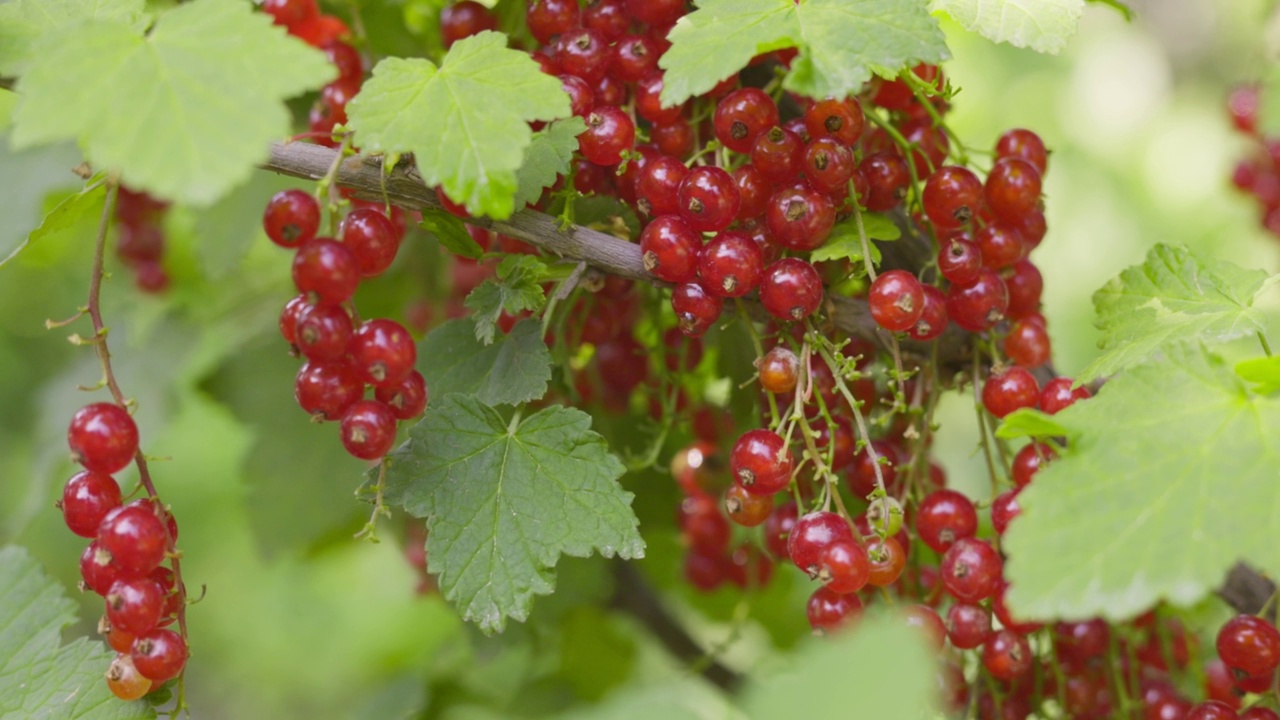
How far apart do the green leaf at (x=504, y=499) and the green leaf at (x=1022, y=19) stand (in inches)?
14.4

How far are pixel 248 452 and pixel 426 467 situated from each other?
0.57 metres

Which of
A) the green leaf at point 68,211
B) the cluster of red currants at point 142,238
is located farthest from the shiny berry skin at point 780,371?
the cluster of red currants at point 142,238

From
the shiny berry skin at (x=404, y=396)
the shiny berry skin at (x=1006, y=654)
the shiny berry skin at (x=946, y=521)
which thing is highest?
the shiny berry skin at (x=404, y=396)

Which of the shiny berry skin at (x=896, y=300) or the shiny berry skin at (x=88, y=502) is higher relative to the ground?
the shiny berry skin at (x=896, y=300)

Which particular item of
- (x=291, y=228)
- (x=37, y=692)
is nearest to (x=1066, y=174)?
(x=291, y=228)

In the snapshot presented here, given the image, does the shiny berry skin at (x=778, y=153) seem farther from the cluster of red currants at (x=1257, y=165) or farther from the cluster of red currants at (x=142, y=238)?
the cluster of red currants at (x=142, y=238)

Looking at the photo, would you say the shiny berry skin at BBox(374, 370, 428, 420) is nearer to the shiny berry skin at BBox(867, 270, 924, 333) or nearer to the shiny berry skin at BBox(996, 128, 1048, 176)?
the shiny berry skin at BBox(867, 270, 924, 333)

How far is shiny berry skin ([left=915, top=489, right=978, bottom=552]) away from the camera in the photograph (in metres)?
0.66

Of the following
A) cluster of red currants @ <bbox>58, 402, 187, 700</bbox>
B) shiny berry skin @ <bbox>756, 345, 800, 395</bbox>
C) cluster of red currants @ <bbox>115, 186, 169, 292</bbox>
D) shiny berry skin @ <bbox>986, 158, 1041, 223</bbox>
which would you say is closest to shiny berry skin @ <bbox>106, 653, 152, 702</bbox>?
cluster of red currants @ <bbox>58, 402, 187, 700</bbox>

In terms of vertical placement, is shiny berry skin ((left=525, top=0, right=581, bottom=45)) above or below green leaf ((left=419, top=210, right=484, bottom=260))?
above

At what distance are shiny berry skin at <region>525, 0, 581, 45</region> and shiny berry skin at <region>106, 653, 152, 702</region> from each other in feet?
1.63

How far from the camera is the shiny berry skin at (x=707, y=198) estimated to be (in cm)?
61

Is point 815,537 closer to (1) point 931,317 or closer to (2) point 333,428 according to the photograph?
(1) point 931,317

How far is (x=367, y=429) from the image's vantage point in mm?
610
